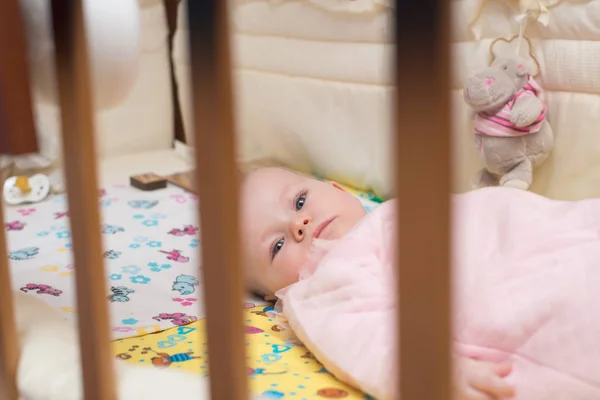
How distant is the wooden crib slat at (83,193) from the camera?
0.60m

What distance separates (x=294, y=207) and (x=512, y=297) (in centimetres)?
48

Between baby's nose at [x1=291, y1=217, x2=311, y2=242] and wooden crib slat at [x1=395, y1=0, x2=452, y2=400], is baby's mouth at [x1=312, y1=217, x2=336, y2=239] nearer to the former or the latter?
baby's nose at [x1=291, y1=217, x2=311, y2=242]

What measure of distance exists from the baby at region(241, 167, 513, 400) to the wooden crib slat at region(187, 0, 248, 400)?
61cm

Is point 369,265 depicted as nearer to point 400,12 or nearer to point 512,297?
point 512,297

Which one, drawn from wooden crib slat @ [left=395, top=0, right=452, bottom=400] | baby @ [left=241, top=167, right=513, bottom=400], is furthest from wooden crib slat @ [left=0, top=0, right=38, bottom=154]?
baby @ [left=241, top=167, right=513, bottom=400]

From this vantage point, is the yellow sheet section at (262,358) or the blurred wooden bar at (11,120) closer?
the blurred wooden bar at (11,120)

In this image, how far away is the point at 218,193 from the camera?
53cm

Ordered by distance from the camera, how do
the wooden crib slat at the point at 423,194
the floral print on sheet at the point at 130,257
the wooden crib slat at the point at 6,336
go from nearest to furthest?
the wooden crib slat at the point at 423,194 < the wooden crib slat at the point at 6,336 < the floral print on sheet at the point at 130,257

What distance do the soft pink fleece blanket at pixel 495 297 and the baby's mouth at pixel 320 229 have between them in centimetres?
5

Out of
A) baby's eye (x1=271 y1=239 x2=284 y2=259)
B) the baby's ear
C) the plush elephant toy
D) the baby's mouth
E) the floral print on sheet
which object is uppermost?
Result: the plush elephant toy

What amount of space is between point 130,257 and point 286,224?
0.36 metres

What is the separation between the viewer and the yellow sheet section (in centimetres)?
88

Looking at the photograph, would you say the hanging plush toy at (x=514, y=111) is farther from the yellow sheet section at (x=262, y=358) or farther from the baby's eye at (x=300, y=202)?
the yellow sheet section at (x=262, y=358)

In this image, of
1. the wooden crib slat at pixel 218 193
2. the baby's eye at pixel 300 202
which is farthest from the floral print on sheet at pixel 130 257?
the wooden crib slat at pixel 218 193
